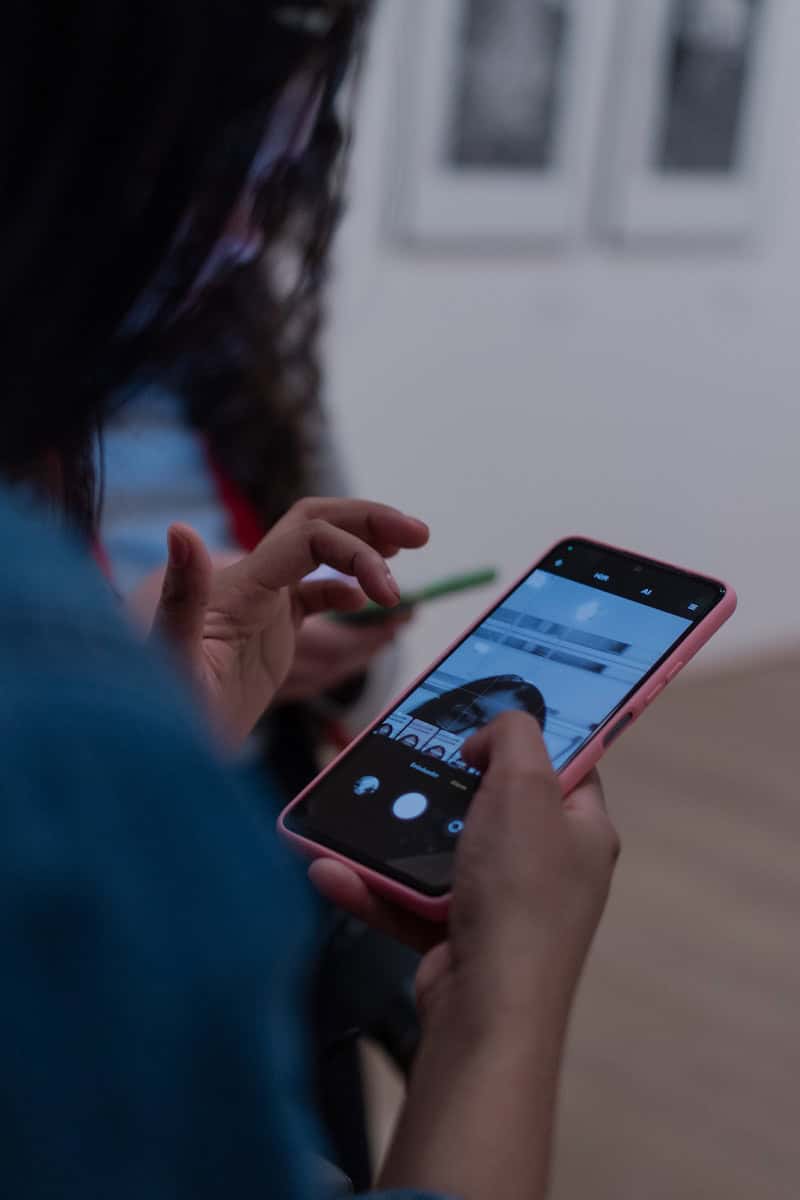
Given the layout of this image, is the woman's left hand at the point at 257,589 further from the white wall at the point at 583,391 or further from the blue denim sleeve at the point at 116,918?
the white wall at the point at 583,391

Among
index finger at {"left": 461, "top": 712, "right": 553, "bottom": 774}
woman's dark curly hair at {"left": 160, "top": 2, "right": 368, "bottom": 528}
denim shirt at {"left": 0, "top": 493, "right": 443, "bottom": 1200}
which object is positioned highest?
denim shirt at {"left": 0, "top": 493, "right": 443, "bottom": 1200}

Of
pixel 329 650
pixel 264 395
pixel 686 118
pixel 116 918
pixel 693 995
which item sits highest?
pixel 686 118

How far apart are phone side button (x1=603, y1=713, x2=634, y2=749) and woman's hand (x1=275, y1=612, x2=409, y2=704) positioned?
0.41 m

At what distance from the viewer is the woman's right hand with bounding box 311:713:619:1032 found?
14.8 inches

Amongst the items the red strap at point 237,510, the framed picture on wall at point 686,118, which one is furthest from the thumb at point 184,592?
the framed picture on wall at point 686,118

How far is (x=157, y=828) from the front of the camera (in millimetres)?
236

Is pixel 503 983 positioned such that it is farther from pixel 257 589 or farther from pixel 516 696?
pixel 257 589

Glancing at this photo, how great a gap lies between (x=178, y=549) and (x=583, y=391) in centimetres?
190

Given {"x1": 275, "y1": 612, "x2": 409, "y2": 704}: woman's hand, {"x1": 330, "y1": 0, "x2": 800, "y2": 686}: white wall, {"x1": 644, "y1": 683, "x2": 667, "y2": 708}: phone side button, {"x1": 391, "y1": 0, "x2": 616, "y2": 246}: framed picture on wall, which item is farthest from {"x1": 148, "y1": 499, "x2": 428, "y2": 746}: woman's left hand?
{"x1": 391, "y1": 0, "x2": 616, "y2": 246}: framed picture on wall

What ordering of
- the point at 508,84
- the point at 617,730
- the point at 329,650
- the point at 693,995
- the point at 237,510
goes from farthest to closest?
the point at 508,84, the point at 693,995, the point at 237,510, the point at 329,650, the point at 617,730

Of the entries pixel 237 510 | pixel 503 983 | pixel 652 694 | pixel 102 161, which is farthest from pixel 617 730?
pixel 237 510

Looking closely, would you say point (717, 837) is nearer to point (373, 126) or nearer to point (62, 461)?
point (373, 126)

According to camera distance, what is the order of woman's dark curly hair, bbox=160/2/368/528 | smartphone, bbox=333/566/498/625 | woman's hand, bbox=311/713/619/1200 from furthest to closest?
1. woman's dark curly hair, bbox=160/2/368/528
2. smartphone, bbox=333/566/498/625
3. woman's hand, bbox=311/713/619/1200

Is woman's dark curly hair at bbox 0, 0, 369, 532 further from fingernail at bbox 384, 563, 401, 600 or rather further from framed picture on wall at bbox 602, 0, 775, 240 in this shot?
framed picture on wall at bbox 602, 0, 775, 240
